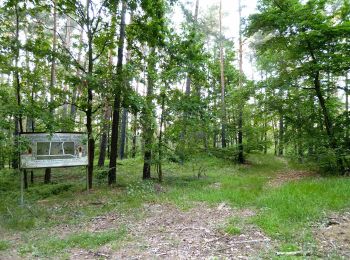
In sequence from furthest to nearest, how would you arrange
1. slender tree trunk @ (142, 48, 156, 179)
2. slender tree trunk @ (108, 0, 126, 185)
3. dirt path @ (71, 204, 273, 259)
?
1. slender tree trunk @ (142, 48, 156, 179)
2. slender tree trunk @ (108, 0, 126, 185)
3. dirt path @ (71, 204, 273, 259)

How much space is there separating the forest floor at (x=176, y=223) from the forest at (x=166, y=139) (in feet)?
0.12

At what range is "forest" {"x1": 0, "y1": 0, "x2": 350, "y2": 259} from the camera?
18.6 feet

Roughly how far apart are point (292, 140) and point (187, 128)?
5116 millimetres

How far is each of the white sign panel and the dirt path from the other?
3587 millimetres

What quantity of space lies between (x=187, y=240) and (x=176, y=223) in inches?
45.0

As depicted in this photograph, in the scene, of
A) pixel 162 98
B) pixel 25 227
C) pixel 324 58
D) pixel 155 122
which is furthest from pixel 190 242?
pixel 324 58

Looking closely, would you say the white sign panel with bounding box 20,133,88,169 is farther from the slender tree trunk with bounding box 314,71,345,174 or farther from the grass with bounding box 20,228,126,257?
the slender tree trunk with bounding box 314,71,345,174

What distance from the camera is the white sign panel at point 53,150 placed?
28.6 feet

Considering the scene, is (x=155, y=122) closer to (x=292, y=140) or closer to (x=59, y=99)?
(x=59, y=99)

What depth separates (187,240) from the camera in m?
5.62

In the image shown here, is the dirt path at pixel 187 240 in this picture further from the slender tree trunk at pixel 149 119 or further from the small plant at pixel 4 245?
the slender tree trunk at pixel 149 119

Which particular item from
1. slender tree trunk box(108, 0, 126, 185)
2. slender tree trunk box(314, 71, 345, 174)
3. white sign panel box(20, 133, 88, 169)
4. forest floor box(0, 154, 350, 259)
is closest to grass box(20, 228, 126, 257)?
forest floor box(0, 154, 350, 259)

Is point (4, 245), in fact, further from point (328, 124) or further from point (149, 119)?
point (328, 124)

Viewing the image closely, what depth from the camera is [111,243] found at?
5.64 meters
